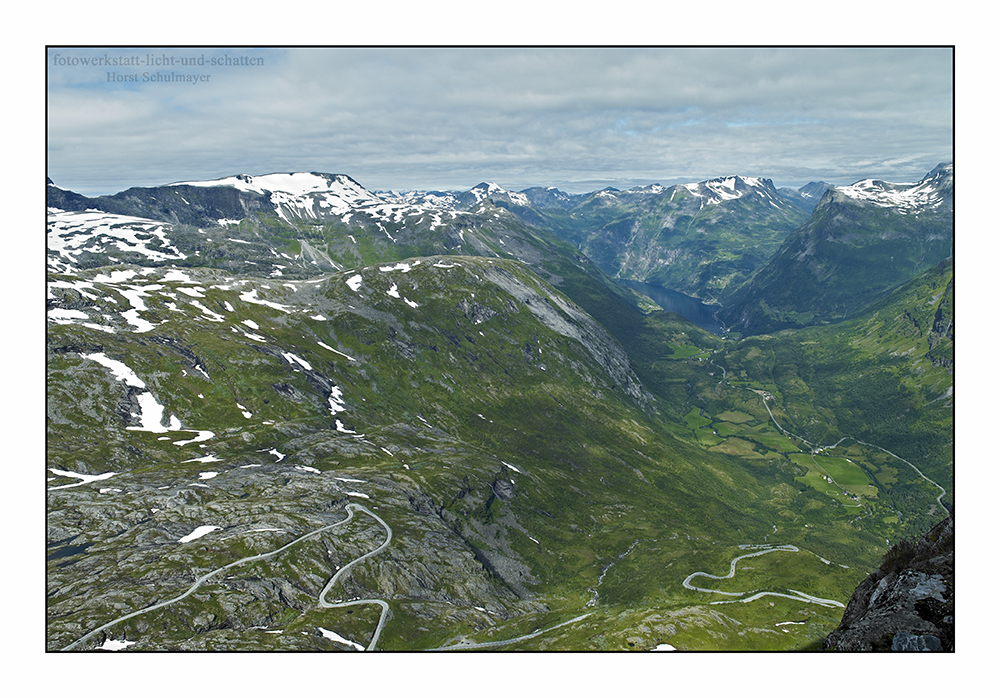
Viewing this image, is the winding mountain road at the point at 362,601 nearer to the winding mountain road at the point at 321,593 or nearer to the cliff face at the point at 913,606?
the winding mountain road at the point at 321,593

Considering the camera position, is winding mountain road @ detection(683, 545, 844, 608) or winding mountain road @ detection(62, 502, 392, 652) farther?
winding mountain road @ detection(683, 545, 844, 608)

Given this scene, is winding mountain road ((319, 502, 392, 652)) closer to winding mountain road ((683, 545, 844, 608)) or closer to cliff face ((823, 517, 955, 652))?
cliff face ((823, 517, 955, 652))

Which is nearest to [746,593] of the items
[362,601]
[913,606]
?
[362,601]

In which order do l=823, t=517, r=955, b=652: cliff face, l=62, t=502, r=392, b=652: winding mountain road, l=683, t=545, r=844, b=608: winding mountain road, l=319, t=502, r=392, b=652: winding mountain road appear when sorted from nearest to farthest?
l=823, t=517, r=955, b=652: cliff face, l=62, t=502, r=392, b=652: winding mountain road, l=319, t=502, r=392, b=652: winding mountain road, l=683, t=545, r=844, b=608: winding mountain road

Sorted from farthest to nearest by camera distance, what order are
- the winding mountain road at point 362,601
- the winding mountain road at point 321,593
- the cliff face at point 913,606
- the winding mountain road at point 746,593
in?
the winding mountain road at point 746,593
the winding mountain road at point 362,601
the winding mountain road at point 321,593
the cliff face at point 913,606

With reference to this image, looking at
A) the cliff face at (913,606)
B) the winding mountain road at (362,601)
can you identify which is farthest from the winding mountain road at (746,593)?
the cliff face at (913,606)

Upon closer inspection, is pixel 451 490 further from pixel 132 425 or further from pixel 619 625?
pixel 132 425

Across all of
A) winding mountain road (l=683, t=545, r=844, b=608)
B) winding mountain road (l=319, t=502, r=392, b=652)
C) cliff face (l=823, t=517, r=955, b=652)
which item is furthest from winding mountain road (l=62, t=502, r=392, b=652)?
winding mountain road (l=683, t=545, r=844, b=608)

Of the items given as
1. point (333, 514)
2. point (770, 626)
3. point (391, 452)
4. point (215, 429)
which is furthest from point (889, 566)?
point (215, 429)
